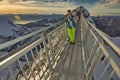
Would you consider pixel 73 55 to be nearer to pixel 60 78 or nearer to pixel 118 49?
pixel 60 78

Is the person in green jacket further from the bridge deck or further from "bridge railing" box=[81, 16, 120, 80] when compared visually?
the bridge deck

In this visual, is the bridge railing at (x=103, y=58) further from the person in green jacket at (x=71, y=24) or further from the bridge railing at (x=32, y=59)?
the person in green jacket at (x=71, y=24)

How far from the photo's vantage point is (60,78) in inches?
337

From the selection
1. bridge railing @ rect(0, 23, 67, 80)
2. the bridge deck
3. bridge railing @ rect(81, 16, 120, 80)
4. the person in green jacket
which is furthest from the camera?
the person in green jacket

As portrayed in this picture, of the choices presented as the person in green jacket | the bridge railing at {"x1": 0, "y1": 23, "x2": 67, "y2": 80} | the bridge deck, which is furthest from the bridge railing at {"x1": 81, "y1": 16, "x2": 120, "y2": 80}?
the person in green jacket

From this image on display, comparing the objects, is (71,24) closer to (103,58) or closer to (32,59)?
(32,59)

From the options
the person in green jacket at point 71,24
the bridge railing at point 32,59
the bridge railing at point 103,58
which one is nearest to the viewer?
the bridge railing at point 103,58

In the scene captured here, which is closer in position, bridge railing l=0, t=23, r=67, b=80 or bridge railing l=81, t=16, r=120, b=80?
bridge railing l=81, t=16, r=120, b=80

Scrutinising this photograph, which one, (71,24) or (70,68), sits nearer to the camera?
(70,68)

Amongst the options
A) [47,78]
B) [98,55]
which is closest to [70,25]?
[47,78]

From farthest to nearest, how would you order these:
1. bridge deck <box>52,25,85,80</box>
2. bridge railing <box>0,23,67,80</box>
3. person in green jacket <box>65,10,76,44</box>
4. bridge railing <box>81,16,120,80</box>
→ person in green jacket <box>65,10,76,44</box> → bridge deck <box>52,25,85,80</box> → bridge railing <box>0,23,67,80</box> → bridge railing <box>81,16,120,80</box>

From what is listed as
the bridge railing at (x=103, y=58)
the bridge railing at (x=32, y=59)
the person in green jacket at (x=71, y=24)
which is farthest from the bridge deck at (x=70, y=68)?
the person in green jacket at (x=71, y=24)

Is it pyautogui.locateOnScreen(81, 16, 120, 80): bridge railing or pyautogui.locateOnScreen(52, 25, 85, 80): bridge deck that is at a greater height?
pyautogui.locateOnScreen(81, 16, 120, 80): bridge railing

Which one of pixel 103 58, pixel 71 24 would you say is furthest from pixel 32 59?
pixel 71 24
